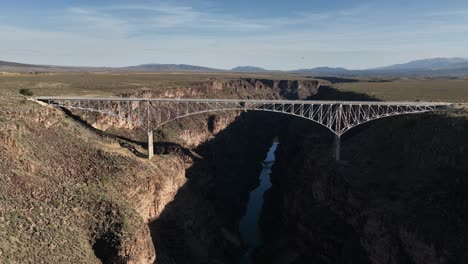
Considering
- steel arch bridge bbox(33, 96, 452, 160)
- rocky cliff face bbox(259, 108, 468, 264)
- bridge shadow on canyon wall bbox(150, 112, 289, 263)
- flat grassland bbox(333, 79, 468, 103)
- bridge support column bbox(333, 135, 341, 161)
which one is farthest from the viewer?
flat grassland bbox(333, 79, 468, 103)

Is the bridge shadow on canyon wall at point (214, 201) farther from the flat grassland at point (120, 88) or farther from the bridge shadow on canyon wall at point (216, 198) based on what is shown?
the flat grassland at point (120, 88)

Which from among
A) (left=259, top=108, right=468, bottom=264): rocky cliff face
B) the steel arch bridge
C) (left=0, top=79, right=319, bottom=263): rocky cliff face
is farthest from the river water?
the steel arch bridge

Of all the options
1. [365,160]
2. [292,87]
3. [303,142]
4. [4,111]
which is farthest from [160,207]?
[292,87]

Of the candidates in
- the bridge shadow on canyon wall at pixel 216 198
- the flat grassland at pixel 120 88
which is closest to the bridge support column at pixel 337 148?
the bridge shadow on canyon wall at pixel 216 198

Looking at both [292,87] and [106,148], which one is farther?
[292,87]

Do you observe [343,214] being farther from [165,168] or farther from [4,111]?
[4,111]

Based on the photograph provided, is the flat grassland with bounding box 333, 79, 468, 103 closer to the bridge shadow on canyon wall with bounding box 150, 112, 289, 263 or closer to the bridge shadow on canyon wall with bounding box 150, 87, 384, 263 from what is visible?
the bridge shadow on canyon wall with bounding box 150, 87, 384, 263
